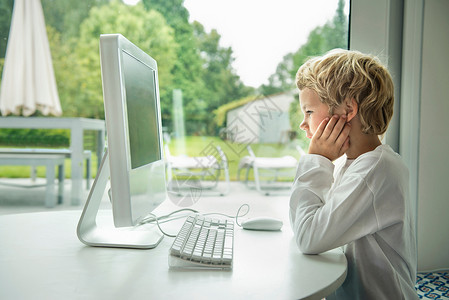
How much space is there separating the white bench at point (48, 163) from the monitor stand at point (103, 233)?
1.54 meters

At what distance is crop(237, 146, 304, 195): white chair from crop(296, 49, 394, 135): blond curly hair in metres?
1.55

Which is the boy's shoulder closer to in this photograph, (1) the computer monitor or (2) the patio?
(1) the computer monitor

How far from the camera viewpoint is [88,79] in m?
2.39

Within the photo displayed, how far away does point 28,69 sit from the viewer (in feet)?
7.85

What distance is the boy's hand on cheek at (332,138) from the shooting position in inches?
37.4

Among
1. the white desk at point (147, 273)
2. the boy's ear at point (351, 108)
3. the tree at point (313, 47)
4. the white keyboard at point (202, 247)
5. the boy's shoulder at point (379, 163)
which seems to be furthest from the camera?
the tree at point (313, 47)

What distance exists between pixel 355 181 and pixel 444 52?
162cm

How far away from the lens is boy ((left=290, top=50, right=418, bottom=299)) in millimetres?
809

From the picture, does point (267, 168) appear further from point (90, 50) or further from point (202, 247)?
point (202, 247)

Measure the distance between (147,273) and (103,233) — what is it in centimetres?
29

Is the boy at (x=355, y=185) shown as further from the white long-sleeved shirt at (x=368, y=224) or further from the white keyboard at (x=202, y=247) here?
the white keyboard at (x=202, y=247)

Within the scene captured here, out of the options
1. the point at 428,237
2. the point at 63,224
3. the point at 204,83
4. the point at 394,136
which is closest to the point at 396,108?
the point at 394,136

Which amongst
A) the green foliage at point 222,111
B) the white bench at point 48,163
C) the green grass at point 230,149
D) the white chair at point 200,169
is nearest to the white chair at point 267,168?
the green grass at point 230,149

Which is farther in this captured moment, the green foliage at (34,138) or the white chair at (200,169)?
the white chair at (200,169)
